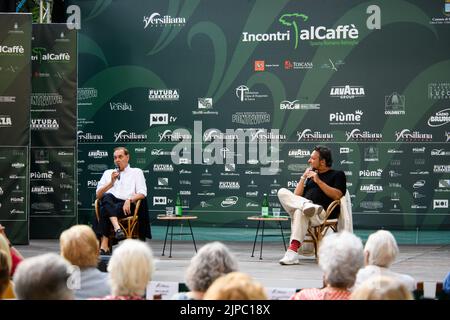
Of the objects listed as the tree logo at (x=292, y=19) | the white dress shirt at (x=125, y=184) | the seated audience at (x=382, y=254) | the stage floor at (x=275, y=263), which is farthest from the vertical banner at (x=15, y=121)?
the seated audience at (x=382, y=254)

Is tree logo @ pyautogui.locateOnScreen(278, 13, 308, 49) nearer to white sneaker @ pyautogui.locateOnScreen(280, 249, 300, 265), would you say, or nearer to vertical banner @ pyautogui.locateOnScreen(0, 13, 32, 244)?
vertical banner @ pyautogui.locateOnScreen(0, 13, 32, 244)

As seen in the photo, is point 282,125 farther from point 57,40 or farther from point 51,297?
point 51,297

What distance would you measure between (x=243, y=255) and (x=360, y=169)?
237 cm

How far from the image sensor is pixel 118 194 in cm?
841

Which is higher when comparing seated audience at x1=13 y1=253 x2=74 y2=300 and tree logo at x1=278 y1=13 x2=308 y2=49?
→ tree logo at x1=278 y1=13 x2=308 y2=49

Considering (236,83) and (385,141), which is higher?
(236,83)

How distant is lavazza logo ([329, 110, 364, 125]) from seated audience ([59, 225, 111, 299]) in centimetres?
707

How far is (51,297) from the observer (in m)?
2.68

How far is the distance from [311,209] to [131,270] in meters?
4.72

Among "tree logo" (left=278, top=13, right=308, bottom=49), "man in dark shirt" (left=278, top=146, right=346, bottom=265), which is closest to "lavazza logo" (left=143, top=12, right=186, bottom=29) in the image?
"tree logo" (left=278, top=13, right=308, bottom=49)

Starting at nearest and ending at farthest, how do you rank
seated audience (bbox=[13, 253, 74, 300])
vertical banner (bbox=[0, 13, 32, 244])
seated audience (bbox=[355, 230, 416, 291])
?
1. seated audience (bbox=[13, 253, 74, 300])
2. seated audience (bbox=[355, 230, 416, 291])
3. vertical banner (bbox=[0, 13, 32, 244])

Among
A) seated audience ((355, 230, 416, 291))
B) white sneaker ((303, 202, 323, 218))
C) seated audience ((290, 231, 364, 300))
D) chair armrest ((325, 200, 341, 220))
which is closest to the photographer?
seated audience ((290, 231, 364, 300))

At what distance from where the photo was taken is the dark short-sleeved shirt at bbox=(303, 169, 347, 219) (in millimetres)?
7879

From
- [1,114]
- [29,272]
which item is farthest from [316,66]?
[29,272]
